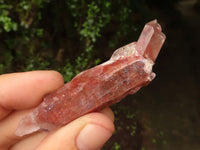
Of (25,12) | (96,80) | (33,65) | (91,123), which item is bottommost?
(33,65)

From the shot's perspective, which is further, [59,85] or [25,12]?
[25,12]

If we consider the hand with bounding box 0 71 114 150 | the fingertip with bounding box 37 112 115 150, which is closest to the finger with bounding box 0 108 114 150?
the hand with bounding box 0 71 114 150

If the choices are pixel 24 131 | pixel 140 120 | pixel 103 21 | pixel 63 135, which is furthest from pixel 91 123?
pixel 140 120

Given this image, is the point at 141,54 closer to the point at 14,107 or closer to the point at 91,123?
the point at 91,123

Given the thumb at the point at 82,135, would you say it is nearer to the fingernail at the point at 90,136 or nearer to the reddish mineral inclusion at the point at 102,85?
the fingernail at the point at 90,136

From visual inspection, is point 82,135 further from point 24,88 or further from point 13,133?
point 13,133

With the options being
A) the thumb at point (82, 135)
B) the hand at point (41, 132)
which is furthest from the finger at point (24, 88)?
the thumb at point (82, 135)
